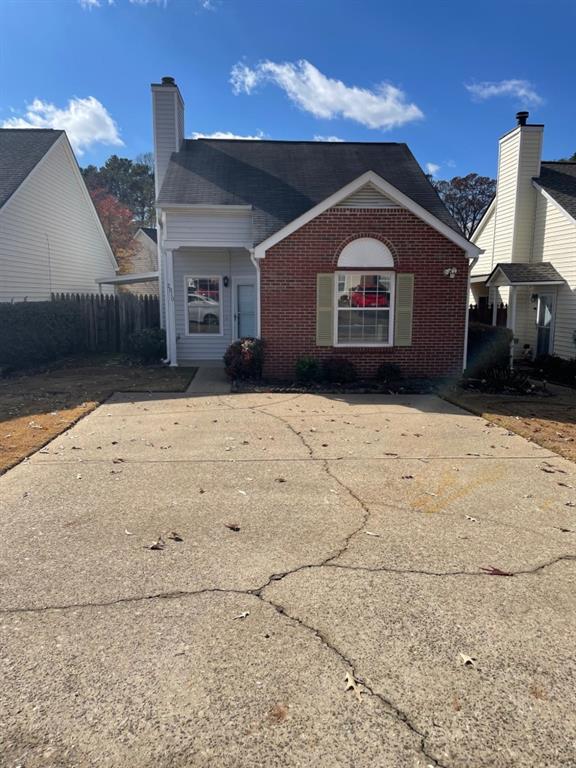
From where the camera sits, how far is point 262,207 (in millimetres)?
13523

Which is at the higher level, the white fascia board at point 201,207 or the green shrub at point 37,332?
the white fascia board at point 201,207

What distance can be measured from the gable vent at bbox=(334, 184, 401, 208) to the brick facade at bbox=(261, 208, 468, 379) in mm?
107

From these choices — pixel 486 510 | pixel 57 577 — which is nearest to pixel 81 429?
pixel 57 577

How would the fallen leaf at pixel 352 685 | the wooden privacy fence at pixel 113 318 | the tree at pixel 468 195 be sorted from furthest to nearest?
the tree at pixel 468 195 → the wooden privacy fence at pixel 113 318 → the fallen leaf at pixel 352 685

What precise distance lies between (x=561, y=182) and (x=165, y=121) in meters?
12.0

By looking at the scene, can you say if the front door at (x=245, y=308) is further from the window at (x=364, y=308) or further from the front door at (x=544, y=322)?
Result: the front door at (x=544, y=322)

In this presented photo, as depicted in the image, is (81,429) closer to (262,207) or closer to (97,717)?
(97,717)

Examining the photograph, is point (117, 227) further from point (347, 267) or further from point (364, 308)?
point (364, 308)

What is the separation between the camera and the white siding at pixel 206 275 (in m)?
14.8

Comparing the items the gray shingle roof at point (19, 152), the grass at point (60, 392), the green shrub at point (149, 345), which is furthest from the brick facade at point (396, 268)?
the gray shingle roof at point (19, 152)

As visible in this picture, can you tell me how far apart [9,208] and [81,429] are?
10755 mm

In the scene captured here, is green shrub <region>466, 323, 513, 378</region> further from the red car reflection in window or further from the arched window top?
the arched window top

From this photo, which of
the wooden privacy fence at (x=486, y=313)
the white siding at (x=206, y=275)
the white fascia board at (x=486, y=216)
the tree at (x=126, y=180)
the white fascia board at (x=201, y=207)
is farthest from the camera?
the tree at (x=126, y=180)

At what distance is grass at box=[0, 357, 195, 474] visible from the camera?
726 cm
